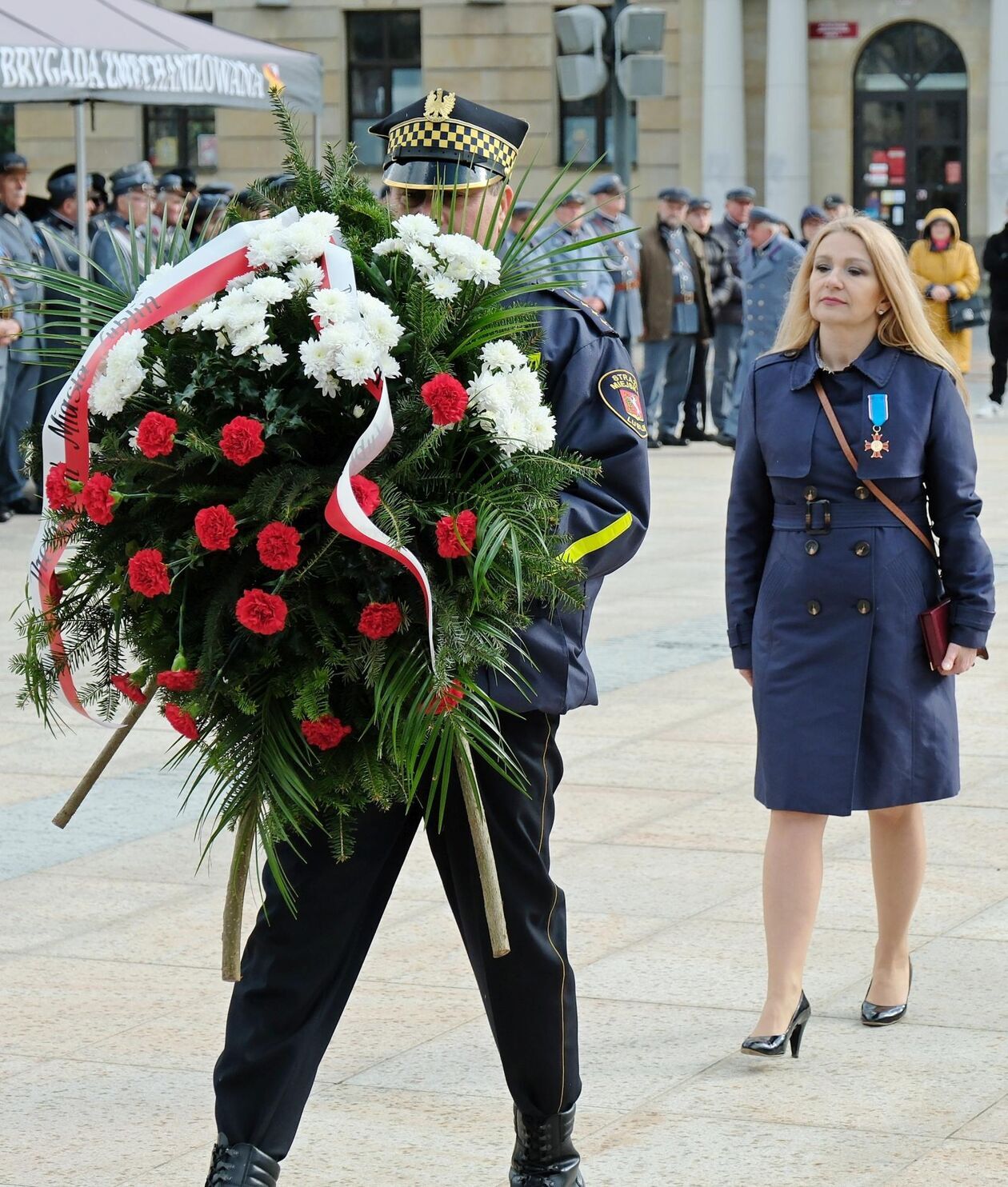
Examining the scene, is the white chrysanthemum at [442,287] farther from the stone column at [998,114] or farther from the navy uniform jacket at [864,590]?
the stone column at [998,114]

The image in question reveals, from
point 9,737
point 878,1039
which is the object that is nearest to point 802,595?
point 878,1039

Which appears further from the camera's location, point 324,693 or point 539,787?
point 539,787

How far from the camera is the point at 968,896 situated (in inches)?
207

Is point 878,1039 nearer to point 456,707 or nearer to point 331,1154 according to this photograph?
point 331,1154

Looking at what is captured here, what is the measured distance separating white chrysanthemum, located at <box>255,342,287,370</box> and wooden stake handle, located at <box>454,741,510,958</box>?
2.02ft

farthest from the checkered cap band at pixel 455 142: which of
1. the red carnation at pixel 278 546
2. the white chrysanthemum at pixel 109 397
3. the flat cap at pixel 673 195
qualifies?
the flat cap at pixel 673 195

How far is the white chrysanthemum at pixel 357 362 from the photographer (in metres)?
3.02

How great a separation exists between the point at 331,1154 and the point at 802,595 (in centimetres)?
146

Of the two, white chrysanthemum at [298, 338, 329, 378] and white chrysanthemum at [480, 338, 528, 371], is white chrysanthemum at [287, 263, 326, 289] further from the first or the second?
white chrysanthemum at [480, 338, 528, 371]

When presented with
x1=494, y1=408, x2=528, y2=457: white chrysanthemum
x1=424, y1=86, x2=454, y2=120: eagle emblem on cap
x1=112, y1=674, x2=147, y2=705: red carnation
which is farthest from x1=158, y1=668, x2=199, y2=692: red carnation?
x1=424, y1=86, x2=454, y2=120: eagle emblem on cap

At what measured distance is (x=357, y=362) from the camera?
119 inches

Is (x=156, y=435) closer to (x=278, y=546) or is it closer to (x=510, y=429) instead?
(x=278, y=546)

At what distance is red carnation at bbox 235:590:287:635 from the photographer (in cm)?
294

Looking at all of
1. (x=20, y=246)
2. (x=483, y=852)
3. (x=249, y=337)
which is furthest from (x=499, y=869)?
(x=20, y=246)
